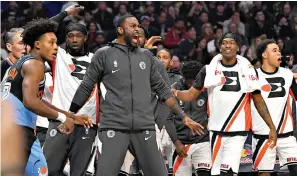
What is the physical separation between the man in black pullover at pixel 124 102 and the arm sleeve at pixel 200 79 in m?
1.62

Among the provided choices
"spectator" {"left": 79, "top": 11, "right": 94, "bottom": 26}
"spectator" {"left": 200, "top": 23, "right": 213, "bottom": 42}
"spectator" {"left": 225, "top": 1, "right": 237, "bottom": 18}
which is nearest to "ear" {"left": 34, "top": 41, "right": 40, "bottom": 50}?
"spectator" {"left": 200, "top": 23, "right": 213, "bottom": 42}

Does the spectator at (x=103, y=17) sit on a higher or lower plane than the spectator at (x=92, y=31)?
higher

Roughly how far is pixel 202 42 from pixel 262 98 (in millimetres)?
7622

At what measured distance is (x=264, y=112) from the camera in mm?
10219

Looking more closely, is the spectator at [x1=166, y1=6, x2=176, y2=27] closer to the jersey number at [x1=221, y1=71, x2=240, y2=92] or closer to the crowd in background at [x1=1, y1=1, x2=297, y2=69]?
the crowd in background at [x1=1, y1=1, x2=297, y2=69]

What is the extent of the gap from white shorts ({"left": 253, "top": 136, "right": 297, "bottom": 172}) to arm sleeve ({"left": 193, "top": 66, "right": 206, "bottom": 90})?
122 centimetres

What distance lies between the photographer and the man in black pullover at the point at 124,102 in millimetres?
8430

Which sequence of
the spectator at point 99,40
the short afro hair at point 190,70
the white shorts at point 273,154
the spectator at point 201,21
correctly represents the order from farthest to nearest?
the spectator at point 201,21 < the spectator at point 99,40 < the short afro hair at point 190,70 < the white shorts at point 273,154

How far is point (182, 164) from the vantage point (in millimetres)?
10812

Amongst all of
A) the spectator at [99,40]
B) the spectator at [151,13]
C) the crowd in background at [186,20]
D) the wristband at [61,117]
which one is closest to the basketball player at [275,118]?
the wristband at [61,117]

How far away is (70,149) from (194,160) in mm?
1873

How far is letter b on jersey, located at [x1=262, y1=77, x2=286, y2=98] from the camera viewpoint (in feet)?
35.3

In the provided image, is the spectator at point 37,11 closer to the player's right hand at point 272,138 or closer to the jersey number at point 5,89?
the player's right hand at point 272,138

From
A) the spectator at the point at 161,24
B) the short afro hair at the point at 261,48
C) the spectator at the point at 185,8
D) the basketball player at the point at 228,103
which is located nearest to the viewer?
the basketball player at the point at 228,103
